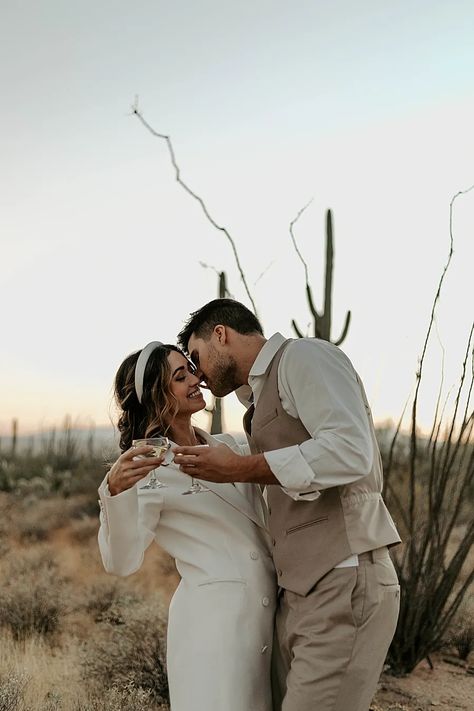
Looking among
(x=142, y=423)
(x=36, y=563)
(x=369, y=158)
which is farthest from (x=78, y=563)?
(x=142, y=423)

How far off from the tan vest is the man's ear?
0.25 meters

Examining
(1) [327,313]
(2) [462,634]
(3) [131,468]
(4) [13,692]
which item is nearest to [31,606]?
(4) [13,692]

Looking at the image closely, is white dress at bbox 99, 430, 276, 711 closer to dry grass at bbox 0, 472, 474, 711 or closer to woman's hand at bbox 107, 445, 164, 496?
woman's hand at bbox 107, 445, 164, 496

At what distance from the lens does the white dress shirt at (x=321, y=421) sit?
2504mm

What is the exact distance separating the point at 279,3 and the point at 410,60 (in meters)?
1.45

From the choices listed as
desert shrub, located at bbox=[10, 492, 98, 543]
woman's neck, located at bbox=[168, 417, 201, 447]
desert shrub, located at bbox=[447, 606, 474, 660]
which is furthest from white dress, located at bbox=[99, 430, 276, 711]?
desert shrub, located at bbox=[10, 492, 98, 543]

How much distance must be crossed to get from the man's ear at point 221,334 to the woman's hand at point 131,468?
1.72 feet

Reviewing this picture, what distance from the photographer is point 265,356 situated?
9.36 ft

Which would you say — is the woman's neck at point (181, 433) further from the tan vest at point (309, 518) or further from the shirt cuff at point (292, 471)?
the shirt cuff at point (292, 471)

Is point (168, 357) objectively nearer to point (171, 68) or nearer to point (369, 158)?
point (369, 158)

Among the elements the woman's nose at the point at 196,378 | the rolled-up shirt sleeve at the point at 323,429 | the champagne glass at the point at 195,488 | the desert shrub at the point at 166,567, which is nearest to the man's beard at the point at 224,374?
the woman's nose at the point at 196,378

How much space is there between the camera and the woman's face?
3.23m

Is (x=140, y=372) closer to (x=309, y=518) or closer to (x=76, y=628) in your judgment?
(x=309, y=518)

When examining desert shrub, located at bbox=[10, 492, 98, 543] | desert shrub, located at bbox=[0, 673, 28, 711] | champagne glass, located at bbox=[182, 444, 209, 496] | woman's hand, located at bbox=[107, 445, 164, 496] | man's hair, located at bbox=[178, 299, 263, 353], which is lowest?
desert shrub, located at bbox=[10, 492, 98, 543]
